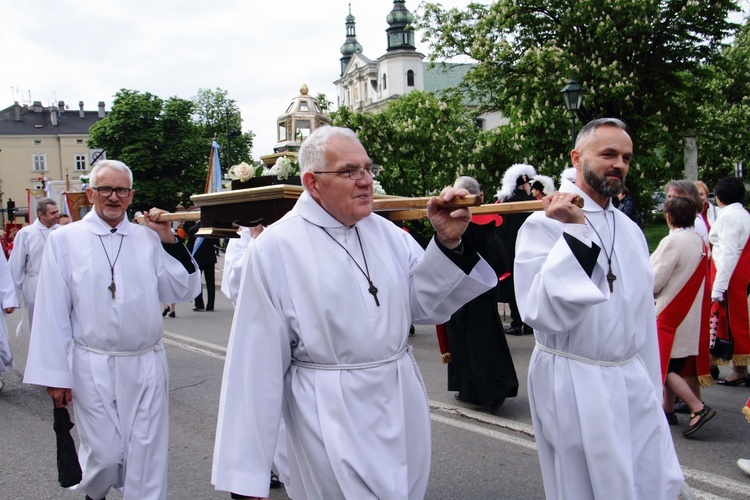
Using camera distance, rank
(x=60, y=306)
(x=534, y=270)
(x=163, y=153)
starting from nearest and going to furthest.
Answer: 1. (x=534, y=270)
2. (x=60, y=306)
3. (x=163, y=153)

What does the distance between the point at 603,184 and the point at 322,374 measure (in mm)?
1580

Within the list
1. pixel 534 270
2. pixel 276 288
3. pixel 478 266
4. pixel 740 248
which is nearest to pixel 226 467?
pixel 276 288

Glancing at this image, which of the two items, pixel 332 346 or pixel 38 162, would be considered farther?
pixel 38 162

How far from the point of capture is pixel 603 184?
11.1 feet

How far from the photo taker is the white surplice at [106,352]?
4.19m

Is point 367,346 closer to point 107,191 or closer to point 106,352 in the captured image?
point 106,352

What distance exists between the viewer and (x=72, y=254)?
4434mm

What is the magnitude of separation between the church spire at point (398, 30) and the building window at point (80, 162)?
1564 inches

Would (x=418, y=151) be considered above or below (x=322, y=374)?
above

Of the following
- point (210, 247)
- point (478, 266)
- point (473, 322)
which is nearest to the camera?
point (478, 266)

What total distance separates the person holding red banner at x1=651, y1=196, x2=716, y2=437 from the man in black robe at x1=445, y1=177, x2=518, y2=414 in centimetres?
133

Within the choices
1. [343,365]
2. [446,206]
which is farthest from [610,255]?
[343,365]

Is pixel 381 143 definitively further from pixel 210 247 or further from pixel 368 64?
pixel 368 64

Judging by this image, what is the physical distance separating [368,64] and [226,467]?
9493cm
